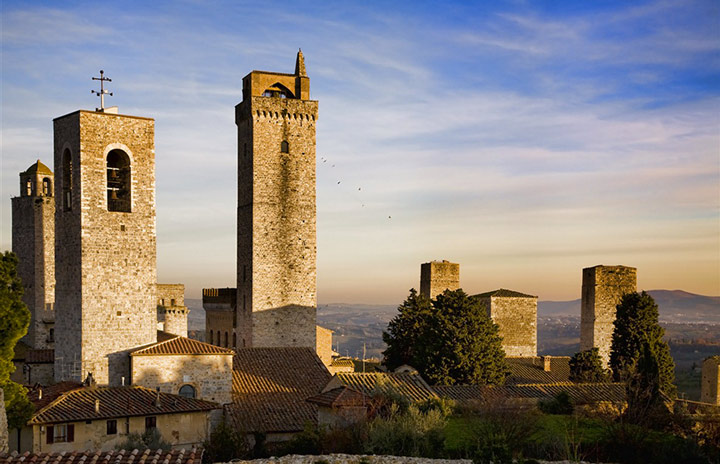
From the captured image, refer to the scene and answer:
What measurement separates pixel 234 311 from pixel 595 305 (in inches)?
810

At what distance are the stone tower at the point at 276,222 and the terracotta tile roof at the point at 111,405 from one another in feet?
35.8

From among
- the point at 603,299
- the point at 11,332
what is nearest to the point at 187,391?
the point at 11,332

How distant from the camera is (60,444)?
70.4ft

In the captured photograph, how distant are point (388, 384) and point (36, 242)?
24.6m

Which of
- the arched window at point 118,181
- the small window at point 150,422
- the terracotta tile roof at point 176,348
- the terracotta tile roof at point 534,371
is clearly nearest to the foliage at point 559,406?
the terracotta tile roof at point 534,371

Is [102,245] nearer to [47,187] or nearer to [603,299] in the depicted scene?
[47,187]

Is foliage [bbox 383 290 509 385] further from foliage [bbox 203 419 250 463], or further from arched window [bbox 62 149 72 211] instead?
arched window [bbox 62 149 72 211]

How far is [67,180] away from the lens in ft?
88.2

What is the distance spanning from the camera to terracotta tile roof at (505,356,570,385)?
126 feet

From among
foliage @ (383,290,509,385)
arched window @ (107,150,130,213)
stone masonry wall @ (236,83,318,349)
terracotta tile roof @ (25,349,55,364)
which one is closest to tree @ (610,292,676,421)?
foliage @ (383,290,509,385)

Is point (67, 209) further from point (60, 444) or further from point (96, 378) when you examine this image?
point (60, 444)

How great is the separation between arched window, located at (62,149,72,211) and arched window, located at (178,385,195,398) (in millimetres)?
7605

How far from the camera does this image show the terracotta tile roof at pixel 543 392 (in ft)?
83.5

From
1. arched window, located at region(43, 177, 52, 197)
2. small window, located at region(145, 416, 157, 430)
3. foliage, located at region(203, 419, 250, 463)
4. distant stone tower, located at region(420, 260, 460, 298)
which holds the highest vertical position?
arched window, located at region(43, 177, 52, 197)
